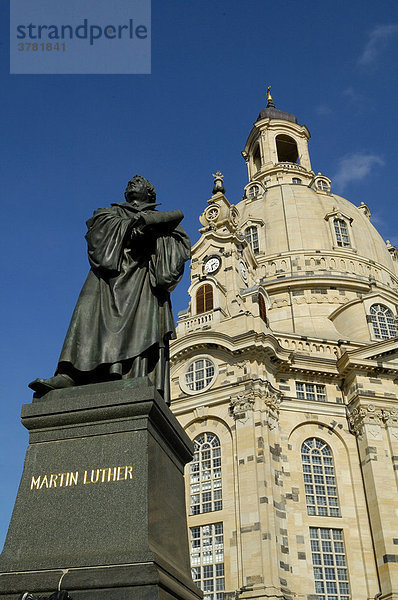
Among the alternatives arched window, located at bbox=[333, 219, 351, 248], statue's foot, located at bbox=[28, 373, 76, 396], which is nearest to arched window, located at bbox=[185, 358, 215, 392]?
arched window, located at bbox=[333, 219, 351, 248]

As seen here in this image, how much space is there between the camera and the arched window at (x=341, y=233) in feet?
157

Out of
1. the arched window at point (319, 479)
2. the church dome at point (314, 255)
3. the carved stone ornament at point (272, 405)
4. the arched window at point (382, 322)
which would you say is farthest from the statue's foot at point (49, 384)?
the arched window at point (382, 322)

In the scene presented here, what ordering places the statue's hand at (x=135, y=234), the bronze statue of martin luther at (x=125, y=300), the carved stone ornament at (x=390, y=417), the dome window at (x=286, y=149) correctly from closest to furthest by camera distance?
the bronze statue of martin luther at (x=125, y=300), the statue's hand at (x=135, y=234), the carved stone ornament at (x=390, y=417), the dome window at (x=286, y=149)

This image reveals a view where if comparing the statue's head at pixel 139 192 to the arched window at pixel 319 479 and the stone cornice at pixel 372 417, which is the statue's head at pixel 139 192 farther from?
the stone cornice at pixel 372 417

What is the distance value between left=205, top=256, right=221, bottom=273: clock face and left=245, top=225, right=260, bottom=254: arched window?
10.4m

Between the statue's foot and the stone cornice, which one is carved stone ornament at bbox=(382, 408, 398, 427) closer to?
the stone cornice

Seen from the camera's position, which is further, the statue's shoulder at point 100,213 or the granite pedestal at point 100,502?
the statue's shoulder at point 100,213

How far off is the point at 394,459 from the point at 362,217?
29471mm

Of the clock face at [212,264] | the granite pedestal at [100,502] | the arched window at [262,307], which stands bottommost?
the granite pedestal at [100,502]

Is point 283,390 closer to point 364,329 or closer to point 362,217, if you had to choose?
point 364,329

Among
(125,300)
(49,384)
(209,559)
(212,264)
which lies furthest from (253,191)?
(49,384)

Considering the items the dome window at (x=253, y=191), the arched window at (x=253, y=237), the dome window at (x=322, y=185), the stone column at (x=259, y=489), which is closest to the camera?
the stone column at (x=259, y=489)

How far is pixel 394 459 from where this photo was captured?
28938 mm

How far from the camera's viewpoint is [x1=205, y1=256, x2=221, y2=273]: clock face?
37188mm
